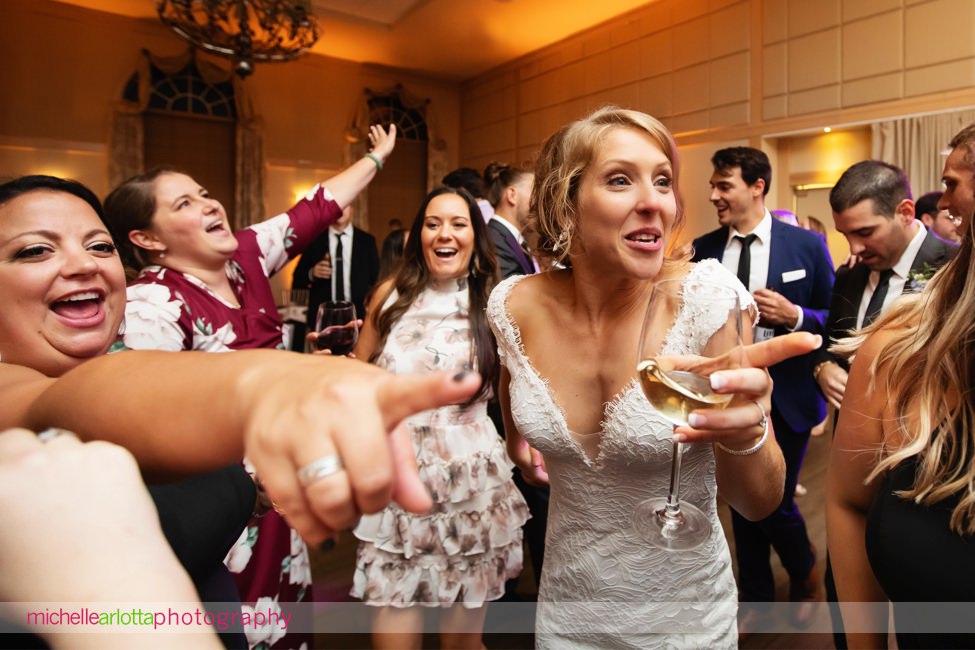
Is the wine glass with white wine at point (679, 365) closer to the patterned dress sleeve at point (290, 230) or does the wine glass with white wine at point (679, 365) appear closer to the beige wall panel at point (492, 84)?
the patterned dress sleeve at point (290, 230)

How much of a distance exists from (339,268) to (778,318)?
3.77 metres

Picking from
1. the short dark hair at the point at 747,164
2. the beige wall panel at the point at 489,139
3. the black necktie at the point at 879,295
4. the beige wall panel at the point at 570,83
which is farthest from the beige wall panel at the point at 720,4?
the black necktie at the point at 879,295

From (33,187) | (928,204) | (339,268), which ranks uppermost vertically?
(928,204)

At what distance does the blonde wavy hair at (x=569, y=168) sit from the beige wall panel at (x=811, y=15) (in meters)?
6.47

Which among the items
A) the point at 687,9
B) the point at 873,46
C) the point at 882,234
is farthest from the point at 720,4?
the point at 882,234

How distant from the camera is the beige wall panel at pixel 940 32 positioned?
17.7 ft

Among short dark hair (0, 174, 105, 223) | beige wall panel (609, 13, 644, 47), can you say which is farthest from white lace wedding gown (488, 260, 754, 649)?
beige wall panel (609, 13, 644, 47)

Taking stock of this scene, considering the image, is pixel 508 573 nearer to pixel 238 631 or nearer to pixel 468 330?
pixel 468 330

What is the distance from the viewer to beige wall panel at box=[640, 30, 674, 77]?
793 cm

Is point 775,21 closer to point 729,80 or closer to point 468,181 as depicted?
point 729,80

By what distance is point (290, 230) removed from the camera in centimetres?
226

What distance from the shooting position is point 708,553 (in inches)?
53.2

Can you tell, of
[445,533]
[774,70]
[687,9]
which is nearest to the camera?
[445,533]

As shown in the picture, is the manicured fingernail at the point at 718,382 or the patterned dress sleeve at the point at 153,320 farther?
the patterned dress sleeve at the point at 153,320
